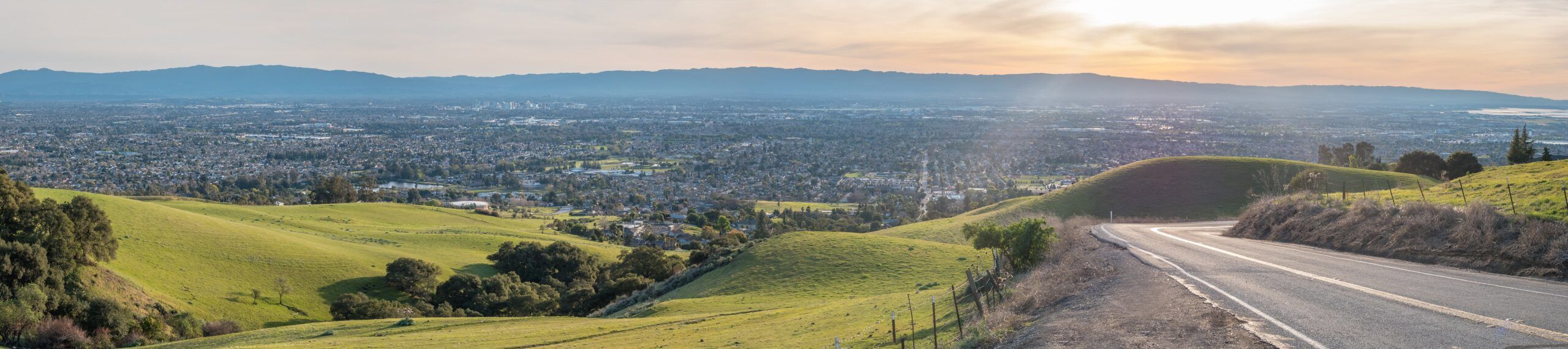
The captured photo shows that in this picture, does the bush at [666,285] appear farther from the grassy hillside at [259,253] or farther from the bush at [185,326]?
the bush at [185,326]

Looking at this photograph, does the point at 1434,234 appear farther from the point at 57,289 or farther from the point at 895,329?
the point at 57,289

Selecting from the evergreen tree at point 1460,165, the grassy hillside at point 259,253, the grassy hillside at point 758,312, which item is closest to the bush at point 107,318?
the grassy hillside at point 259,253

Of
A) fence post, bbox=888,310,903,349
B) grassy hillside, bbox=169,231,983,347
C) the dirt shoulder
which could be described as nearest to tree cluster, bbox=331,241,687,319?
grassy hillside, bbox=169,231,983,347

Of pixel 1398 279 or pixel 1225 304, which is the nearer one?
pixel 1225 304

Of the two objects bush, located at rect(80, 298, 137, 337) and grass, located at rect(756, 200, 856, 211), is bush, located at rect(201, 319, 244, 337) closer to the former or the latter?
bush, located at rect(80, 298, 137, 337)

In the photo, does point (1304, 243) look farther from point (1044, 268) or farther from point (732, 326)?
point (732, 326)

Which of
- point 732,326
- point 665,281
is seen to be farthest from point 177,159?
point 732,326
